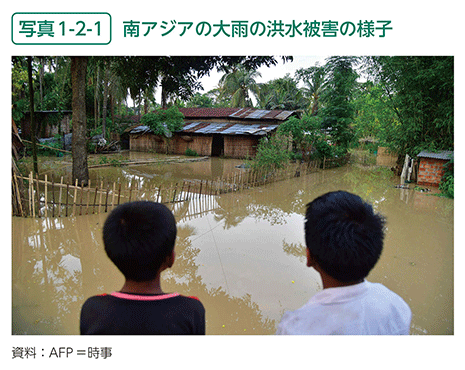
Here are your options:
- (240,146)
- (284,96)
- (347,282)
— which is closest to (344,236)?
(347,282)

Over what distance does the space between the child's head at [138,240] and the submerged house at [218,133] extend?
17514 mm

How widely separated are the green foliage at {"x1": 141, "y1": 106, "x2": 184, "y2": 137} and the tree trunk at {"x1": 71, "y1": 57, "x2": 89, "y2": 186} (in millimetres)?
11021

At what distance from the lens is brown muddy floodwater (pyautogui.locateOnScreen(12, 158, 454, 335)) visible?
11.6 ft

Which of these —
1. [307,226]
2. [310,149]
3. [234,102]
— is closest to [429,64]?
[310,149]

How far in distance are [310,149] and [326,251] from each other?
1678 cm

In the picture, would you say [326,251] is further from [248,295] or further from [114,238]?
[248,295]

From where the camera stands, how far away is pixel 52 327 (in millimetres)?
3229

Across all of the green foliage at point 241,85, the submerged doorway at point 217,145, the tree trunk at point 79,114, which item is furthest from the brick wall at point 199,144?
the tree trunk at point 79,114

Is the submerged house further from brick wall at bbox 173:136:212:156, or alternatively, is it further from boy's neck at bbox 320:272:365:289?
boy's neck at bbox 320:272:365:289

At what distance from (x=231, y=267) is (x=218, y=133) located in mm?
15971

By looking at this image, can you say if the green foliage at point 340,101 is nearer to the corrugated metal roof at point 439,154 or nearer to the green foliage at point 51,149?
the corrugated metal roof at point 439,154

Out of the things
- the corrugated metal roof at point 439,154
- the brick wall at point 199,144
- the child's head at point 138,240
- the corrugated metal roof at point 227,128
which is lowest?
the child's head at point 138,240

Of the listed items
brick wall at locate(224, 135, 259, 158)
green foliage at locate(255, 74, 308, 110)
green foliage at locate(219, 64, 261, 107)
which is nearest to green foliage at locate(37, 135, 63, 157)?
brick wall at locate(224, 135, 259, 158)

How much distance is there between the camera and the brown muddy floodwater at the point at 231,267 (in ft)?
11.6
